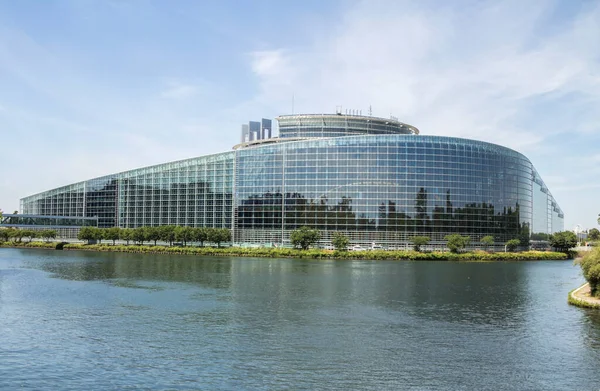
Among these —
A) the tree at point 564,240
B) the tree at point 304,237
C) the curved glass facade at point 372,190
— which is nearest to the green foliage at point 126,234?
the curved glass facade at point 372,190

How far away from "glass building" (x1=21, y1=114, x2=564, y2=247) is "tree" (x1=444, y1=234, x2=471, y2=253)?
5054mm

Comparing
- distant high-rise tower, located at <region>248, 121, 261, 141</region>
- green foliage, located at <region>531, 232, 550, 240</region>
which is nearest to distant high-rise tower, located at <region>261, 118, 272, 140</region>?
distant high-rise tower, located at <region>248, 121, 261, 141</region>

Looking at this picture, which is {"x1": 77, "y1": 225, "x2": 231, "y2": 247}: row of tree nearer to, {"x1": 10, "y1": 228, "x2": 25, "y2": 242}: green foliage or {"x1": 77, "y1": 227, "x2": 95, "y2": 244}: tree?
{"x1": 77, "y1": 227, "x2": 95, "y2": 244}: tree

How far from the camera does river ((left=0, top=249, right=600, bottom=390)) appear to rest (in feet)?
94.3

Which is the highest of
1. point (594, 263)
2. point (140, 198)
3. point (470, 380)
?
point (140, 198)

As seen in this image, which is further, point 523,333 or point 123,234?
point 123,234

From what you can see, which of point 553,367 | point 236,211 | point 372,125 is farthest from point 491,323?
point 372,125

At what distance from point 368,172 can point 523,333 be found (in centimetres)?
9130

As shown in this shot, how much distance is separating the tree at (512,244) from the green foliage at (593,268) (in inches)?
3331

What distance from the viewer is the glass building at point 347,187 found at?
426 feet

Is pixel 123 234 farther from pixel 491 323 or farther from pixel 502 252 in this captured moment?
pixel 491 323

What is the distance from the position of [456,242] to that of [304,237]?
35.0 meters

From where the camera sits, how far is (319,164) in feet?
433

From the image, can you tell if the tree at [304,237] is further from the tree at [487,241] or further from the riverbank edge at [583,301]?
the riverbank edge at [583,301]
